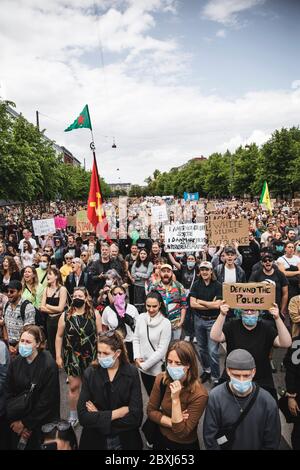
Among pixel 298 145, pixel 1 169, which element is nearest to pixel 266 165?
pixel 298 145

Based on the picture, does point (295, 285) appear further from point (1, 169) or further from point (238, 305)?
point (1, 169)

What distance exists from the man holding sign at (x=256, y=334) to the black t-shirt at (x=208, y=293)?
1224 millimetres

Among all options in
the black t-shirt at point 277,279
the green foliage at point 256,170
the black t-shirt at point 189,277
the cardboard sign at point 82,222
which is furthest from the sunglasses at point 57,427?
the green foliage at point 256,170

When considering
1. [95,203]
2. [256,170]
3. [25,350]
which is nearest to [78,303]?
[25,350]

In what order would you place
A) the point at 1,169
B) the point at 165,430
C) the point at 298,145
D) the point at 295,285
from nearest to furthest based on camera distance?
the point at 165,430 < the point at 295,285 < the point at 1,169 < the point at 298,145

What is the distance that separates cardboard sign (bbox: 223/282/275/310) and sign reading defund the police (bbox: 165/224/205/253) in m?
3.92

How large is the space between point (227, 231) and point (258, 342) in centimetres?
437

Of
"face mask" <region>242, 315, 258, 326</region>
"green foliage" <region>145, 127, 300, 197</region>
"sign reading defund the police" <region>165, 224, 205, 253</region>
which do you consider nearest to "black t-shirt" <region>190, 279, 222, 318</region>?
"face mask" <region>242, 315, 258, 326</region>

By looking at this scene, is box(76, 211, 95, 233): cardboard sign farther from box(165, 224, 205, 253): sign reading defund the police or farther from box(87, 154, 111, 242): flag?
box(165, 224, 205, 253): sign reading defund the police

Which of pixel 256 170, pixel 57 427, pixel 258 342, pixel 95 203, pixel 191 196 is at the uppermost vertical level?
pixel 256 170

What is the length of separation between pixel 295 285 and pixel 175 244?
2560 mm

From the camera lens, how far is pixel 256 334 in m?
3.58

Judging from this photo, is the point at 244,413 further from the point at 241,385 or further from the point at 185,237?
the point at 185,237

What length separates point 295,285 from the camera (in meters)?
6.54
